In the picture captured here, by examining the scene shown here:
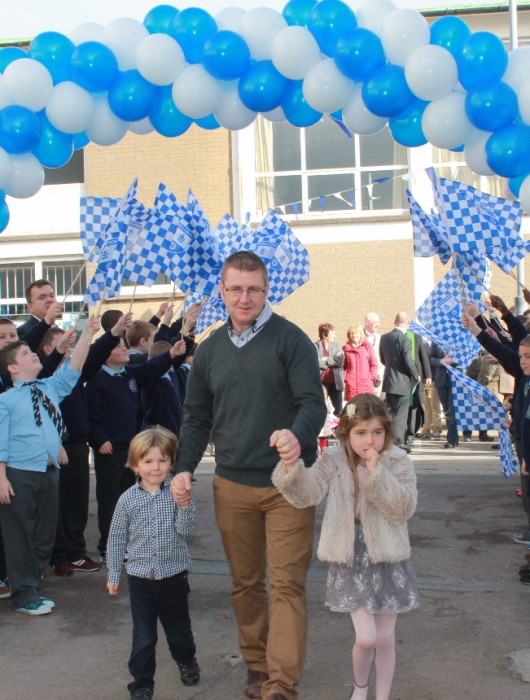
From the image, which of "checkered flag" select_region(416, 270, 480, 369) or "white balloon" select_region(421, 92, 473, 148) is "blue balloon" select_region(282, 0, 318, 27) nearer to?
"white balloon" select_region(421, 92, 473, 148)

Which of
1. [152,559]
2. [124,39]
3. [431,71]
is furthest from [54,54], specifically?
[152,559]

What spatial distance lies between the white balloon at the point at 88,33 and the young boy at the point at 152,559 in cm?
296

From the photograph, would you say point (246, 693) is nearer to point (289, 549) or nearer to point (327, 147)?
point (289, 549)

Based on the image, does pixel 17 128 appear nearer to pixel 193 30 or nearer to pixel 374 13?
pixel 193 30

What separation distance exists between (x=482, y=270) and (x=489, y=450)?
622 centimetres

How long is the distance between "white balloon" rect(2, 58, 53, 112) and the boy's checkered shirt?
9.28 ft

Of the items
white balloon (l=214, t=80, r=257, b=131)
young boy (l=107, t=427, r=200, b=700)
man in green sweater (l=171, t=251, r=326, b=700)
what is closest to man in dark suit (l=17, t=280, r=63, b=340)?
white balloon (l=214, t=80, r=257, b=131)

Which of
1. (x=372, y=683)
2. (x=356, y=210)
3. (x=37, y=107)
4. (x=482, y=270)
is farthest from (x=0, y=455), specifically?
(x=356, y=210)

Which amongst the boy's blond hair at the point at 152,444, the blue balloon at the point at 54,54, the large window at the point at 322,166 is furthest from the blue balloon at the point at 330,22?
the large window at the point at 322,166

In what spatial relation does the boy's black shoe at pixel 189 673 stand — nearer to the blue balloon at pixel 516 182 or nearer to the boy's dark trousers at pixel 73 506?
the boy's dark trousers at pixel 73 506

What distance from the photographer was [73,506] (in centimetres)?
701

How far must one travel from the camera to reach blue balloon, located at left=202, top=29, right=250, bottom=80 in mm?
5859

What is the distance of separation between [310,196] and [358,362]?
232 inches

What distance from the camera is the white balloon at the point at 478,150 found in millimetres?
5621
